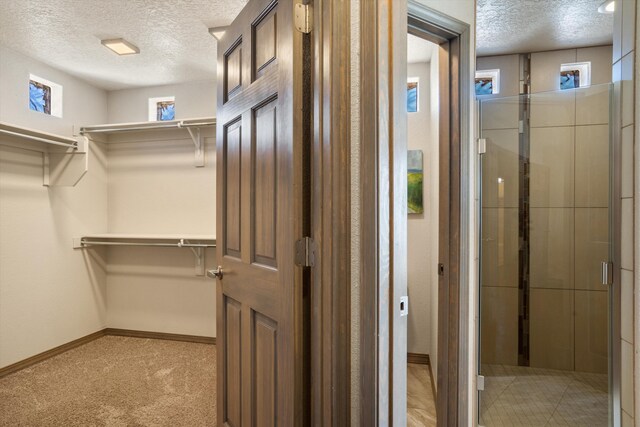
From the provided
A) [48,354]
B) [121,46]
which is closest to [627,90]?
[121,46]

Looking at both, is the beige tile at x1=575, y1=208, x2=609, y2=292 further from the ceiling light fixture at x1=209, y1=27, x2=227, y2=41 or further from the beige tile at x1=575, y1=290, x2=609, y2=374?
the ceiling light fixture at x1=209, y1=27, x2=227, y2=41

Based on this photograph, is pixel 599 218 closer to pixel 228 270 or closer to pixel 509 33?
pixel 509 33

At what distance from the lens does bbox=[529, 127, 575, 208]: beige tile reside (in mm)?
2104

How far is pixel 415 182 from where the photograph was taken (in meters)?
2.88

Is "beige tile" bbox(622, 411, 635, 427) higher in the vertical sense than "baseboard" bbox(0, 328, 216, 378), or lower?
higher

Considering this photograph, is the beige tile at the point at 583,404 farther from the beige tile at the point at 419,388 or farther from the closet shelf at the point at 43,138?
the closet shelf at the point at 43,138

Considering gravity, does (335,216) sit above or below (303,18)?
below

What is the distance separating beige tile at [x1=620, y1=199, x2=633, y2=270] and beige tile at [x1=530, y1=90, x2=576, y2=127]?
145 cm

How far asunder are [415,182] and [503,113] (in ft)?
2.81

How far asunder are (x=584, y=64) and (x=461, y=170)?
1.72 meters

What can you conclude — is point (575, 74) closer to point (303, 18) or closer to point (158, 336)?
point (303, 18)

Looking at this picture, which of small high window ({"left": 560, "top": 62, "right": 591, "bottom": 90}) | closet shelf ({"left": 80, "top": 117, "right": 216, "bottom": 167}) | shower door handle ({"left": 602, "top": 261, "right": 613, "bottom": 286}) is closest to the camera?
shower door handle ({"left": 602, "top": 261, "right": 613, "bottom": 286})

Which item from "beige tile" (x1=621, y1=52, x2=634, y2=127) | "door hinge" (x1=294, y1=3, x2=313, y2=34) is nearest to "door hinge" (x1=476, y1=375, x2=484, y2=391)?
"beige tile" (x1=621, y1=52, x2=634, y2=127)

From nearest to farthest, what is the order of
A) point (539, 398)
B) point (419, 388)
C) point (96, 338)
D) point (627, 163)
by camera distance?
point (627, 163) → point (539, 398) → point (419, 388) → point (96, 338)
